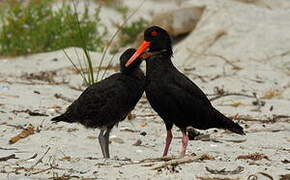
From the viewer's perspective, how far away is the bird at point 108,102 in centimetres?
655

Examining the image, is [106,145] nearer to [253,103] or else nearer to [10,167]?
[10,167]

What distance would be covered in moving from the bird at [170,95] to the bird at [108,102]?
0.35m

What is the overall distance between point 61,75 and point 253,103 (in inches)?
135

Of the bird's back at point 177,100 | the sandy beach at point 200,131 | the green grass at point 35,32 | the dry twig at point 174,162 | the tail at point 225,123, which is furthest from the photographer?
the green grass at point 35,32

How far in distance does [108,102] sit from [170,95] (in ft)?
2.60

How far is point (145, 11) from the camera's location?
2439 cm

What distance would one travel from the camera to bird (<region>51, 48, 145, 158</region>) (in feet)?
21.5

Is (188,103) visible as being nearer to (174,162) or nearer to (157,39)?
(157,39)

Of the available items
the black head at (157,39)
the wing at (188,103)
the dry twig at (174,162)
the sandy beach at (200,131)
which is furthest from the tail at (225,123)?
the dry twig at (174,162)

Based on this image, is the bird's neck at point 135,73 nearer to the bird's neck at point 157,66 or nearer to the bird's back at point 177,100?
the bird's neck at point 157,66

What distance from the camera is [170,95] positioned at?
19.8ft

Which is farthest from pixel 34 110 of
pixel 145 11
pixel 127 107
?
pixel 145 11

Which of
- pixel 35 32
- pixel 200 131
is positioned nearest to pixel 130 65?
pixel 200 131

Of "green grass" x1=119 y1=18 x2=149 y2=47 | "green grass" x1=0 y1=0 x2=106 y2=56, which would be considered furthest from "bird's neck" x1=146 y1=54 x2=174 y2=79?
"green grass" x1=119 y1=18 x2=149 y2=47
